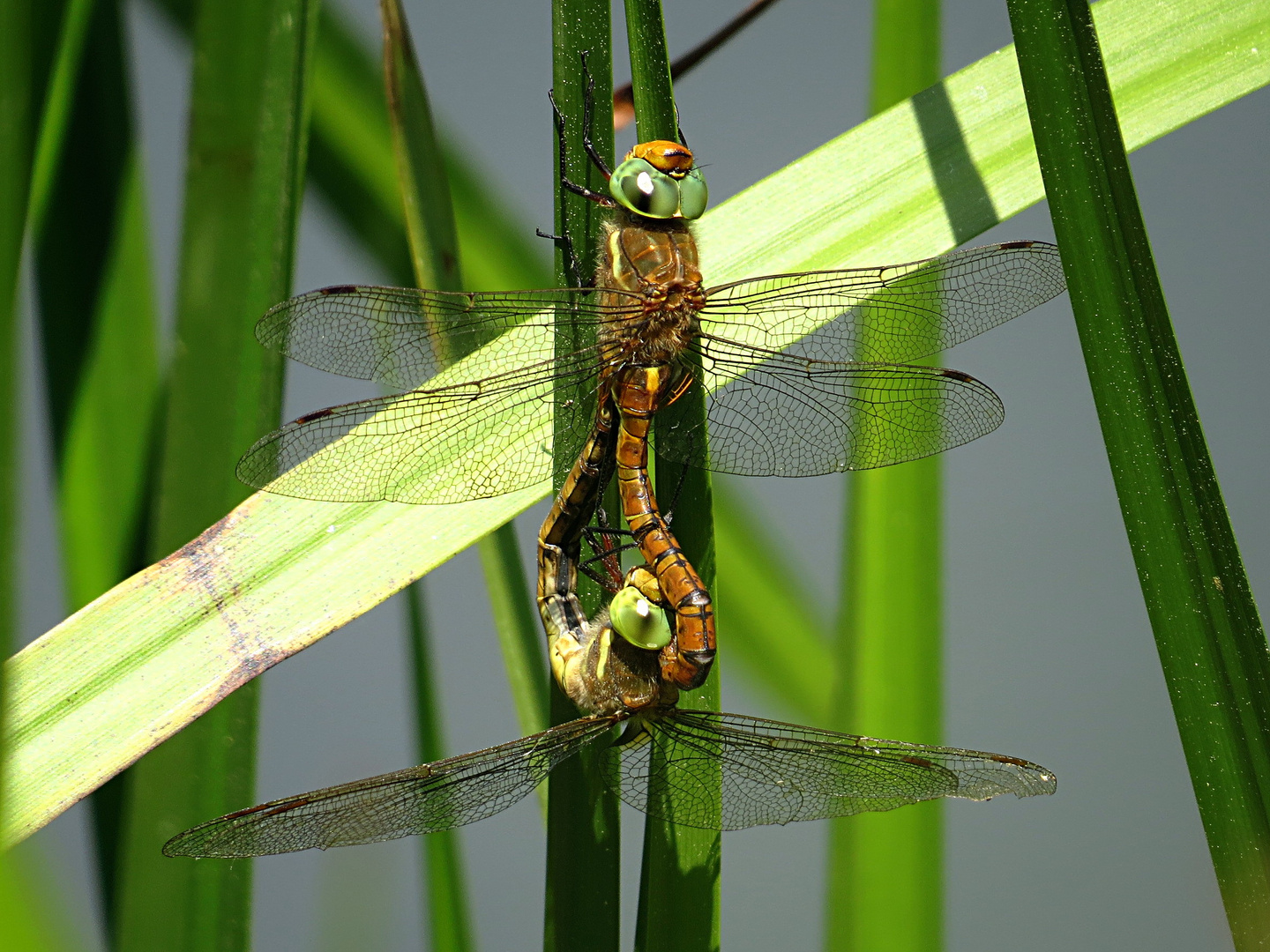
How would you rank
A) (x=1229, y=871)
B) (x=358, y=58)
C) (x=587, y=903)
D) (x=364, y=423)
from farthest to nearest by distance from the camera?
(x=358, y=58) → (x=364, y=423) → (x=587, y=903) → (x=1229, y=871)

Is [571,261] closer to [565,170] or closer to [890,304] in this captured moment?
[565,170]

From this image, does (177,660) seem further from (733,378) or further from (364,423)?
(733,378)

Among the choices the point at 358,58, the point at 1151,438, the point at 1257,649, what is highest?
the point at 358,58

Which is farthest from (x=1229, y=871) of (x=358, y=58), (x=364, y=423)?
(x=358, y=58)

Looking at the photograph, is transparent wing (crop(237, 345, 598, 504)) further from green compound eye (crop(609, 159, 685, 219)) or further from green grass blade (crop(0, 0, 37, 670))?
green grass blade (crop(0, 0, 37, 670))

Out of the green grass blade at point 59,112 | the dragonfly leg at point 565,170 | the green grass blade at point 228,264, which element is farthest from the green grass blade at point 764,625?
the green grass blade at point 59,112

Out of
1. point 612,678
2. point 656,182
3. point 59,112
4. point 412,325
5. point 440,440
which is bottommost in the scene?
Result: point 612,678

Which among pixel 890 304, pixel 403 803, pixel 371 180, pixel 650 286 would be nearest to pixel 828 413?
pixel 890 304

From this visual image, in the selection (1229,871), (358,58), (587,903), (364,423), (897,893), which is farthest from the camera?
(358,58)
